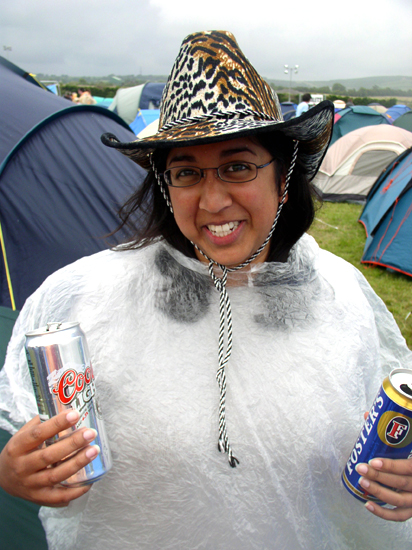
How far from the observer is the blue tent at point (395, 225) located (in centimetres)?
383

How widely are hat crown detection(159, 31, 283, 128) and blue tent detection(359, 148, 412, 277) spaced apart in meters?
3.50

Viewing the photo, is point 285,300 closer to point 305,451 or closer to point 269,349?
point 269,349

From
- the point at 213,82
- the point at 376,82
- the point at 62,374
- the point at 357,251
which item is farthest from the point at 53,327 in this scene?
the point at 376,82

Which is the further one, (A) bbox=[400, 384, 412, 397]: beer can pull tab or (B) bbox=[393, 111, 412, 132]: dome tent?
(B) bbox=[393, 111, 412, 132]: dome tent

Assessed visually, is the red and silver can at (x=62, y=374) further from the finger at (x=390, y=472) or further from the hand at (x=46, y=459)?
the finger at (x=390, y=472)

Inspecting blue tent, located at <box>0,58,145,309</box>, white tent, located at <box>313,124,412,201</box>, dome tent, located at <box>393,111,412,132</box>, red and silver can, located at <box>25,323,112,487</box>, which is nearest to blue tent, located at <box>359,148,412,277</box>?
white tent, located at <box>313,124,412,201</box>

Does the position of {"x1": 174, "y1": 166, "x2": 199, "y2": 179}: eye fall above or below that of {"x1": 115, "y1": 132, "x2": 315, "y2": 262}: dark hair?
above

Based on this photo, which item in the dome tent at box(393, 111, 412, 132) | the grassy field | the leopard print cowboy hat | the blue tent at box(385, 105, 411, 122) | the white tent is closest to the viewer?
the leopard print cowboy hat

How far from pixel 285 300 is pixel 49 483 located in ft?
2.28

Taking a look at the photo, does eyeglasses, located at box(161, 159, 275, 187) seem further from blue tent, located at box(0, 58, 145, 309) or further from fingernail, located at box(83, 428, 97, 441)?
blue tent, located at box(0, 58, 145, 309)

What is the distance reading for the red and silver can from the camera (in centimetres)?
71

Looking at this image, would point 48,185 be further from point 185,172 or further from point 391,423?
point 391,423

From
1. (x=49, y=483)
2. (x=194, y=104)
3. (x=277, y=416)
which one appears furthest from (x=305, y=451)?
(x=194, y=104)

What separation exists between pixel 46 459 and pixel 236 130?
28.9 inches
